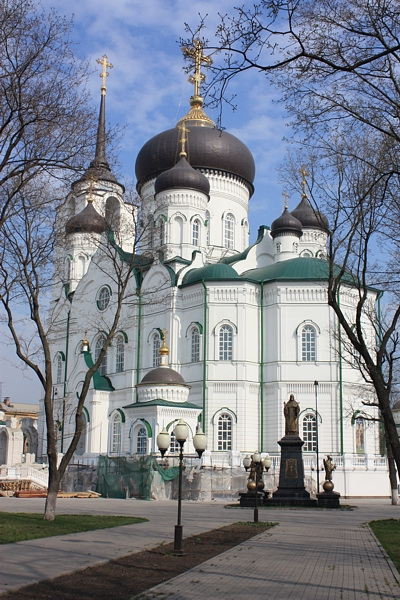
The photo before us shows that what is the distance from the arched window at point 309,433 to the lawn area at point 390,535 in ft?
51.6

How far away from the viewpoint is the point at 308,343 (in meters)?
34.4

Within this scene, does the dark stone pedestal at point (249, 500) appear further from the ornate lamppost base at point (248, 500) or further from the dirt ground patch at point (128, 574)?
the dirt ground patch at point (128, 574)

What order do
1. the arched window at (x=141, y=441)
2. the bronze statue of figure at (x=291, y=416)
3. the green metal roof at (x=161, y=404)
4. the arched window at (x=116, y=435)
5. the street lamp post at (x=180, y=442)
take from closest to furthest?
the street lamp post at (x=180, y=442), the bronze statue of figure at (x=291, y=416), the green metal roof at (x=161, y=404), the arched window at (x=141, y=441), the arched window at (x=116, y=435)

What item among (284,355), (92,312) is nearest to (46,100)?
(284,355)

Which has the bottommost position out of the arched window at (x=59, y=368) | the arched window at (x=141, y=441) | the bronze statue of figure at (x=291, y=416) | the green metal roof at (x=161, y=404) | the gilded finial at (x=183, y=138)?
the arched window at (x=141, y=441)

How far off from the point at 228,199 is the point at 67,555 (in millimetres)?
35865

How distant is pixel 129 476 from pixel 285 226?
19699 mm

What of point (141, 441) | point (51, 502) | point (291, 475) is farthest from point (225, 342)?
point (51, 502)

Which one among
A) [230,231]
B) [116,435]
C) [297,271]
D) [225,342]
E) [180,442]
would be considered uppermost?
[230,231]

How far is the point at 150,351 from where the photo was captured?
37.3 m

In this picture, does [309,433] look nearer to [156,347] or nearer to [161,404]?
[161,404]

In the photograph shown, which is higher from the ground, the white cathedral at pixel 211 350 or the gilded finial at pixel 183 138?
the gilded finial at pixel 183 138

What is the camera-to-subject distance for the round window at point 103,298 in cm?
4134

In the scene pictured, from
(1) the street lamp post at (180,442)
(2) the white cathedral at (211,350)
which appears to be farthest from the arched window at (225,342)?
(1) the street lamp post at (180,442)
